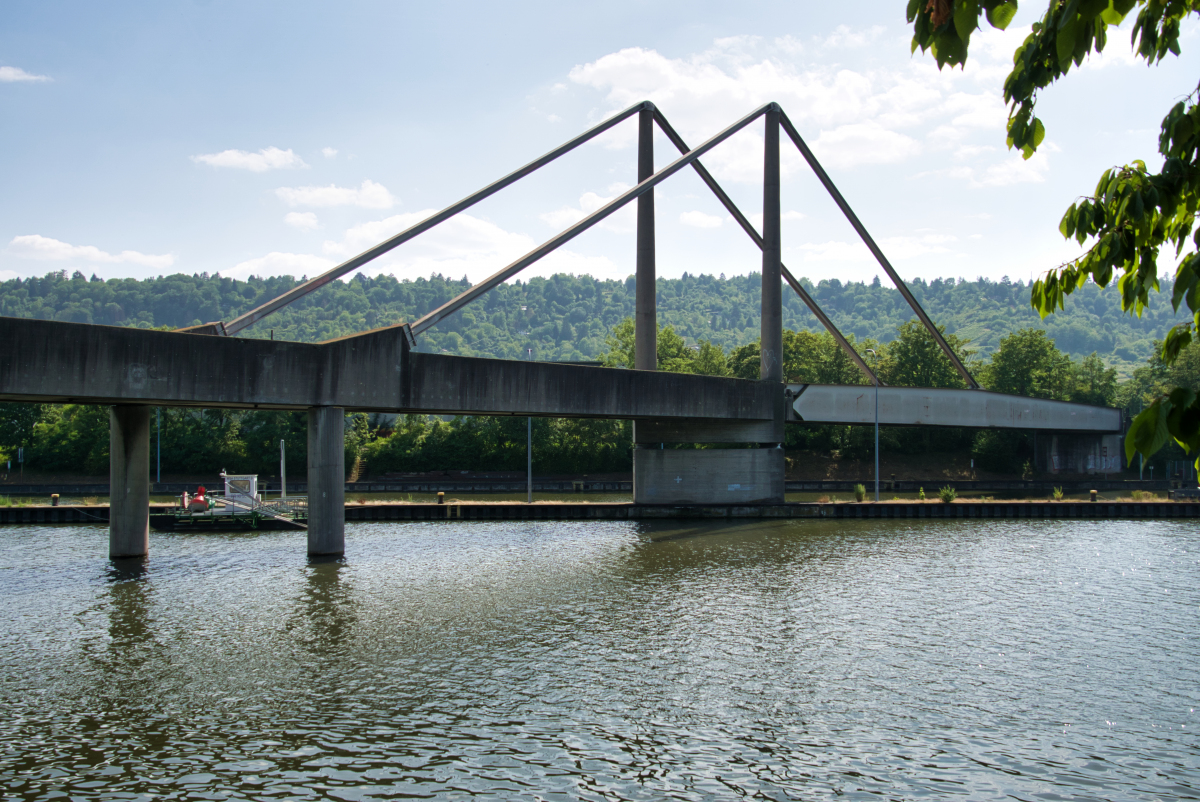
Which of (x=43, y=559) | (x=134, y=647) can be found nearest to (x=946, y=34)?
(x=134, y=647)

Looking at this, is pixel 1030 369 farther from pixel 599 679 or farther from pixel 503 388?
pixel 599 679

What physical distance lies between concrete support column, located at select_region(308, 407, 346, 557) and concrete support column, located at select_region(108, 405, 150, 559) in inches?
223

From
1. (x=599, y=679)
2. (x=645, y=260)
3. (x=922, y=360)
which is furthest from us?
(x=922, y=360)

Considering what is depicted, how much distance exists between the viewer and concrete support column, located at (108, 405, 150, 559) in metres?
27.6

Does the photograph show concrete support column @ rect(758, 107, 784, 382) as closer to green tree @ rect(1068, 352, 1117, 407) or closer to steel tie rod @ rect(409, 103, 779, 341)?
steel tie rod @ rect(409, 103, 779, 341)

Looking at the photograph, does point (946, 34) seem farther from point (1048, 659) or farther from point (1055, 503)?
point (1055, 503)

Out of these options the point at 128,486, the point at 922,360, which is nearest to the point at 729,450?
the point at 128,486

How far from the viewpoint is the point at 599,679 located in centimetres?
1469

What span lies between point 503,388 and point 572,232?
815 cm

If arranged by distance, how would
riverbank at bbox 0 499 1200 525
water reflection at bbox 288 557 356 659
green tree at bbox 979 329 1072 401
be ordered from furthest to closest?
green tree at bbox 979 329 1072 401 < riverbank at bbox 0 499 1200 525 < water reflection at bbox 288 557 356 659

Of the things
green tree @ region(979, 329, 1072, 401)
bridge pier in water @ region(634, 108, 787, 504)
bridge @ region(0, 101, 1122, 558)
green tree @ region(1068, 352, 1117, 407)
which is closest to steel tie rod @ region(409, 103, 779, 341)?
bridge @ region(0, 101, 1122, 558)

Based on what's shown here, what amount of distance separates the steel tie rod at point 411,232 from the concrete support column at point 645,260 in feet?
5.84

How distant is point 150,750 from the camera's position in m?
11.5

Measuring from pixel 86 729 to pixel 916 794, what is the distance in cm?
1190
